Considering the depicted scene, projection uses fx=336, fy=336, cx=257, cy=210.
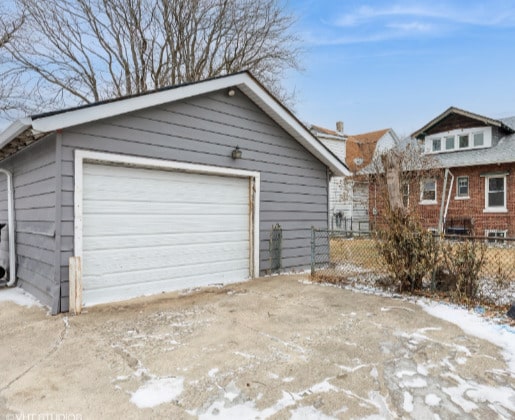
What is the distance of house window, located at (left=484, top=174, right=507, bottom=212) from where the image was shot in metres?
13.9

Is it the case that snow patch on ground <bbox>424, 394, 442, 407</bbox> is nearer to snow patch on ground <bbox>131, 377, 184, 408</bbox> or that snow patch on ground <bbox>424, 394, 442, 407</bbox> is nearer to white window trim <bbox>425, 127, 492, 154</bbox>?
snow patch on ground <bbox>131, 377, 184, 408</bbox>

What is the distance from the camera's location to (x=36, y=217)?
4930mm

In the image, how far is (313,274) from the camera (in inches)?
248

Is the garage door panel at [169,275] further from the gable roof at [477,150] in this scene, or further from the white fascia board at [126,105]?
the gable roof at [477,150]

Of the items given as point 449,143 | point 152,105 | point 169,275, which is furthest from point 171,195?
point 449,143

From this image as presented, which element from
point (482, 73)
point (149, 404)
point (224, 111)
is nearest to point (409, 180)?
point (482, 73)

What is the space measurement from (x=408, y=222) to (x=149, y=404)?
13.4 ft

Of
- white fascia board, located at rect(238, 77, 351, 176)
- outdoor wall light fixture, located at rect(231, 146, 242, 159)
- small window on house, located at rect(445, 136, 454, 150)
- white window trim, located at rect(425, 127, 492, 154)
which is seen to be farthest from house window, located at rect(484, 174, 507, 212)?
outdoor wall light fixture, located at rect(231, 146, 242, 159)

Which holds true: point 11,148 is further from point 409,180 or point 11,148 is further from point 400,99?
point 400,99

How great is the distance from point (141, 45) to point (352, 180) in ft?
38.6

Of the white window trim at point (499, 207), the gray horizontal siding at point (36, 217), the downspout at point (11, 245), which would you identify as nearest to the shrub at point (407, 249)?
the gray horizontal siding at point (36, 217)

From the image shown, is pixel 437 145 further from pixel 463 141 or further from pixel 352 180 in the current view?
pixel 352 180

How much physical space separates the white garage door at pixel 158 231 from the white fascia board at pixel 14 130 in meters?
0.83

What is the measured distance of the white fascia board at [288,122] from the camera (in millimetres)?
6250
